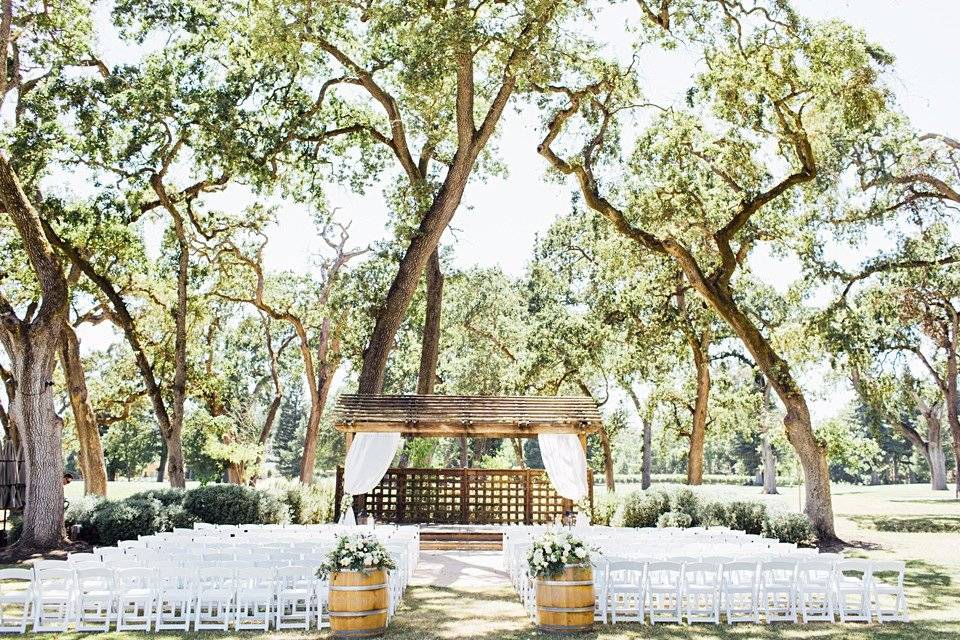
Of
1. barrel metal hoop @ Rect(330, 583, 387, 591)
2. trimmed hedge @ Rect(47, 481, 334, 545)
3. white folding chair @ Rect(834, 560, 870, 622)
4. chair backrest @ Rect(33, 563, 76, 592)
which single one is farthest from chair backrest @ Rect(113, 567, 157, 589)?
white folding chair @ Rect(834, 560, 870, 622)

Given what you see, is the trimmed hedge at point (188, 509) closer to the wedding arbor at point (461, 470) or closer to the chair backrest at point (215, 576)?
the wedding arbor at point (461, 470)

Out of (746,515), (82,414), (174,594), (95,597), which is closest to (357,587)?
(174,594)

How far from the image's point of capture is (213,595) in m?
8.67

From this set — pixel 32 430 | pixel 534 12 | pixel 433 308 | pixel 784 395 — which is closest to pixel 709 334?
pixel 784 395

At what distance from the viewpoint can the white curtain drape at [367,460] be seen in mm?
18000

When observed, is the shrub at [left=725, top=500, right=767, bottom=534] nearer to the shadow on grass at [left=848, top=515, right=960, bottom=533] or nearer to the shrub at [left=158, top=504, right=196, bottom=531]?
the shadow on grass at [left=848, top=515, right=960, bottom=533]

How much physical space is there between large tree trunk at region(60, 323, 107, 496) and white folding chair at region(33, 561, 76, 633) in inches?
473

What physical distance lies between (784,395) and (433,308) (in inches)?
366

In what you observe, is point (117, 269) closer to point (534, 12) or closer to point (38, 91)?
point (38, 91)

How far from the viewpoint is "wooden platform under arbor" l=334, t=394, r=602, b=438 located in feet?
60.2

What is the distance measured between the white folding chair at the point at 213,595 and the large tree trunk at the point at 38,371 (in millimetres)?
7923

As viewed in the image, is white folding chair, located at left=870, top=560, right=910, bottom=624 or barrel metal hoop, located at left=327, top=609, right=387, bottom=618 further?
white folding chair, located at left=870, top=560, right=910, bottom=624

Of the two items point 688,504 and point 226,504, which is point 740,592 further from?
point 226,504

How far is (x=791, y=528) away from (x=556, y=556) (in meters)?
10.4
